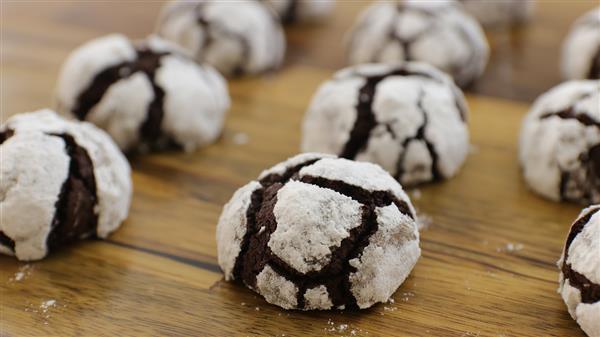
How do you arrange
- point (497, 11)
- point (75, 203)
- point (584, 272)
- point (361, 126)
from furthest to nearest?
point (497, 11) < point (361, 126) < point (75, 203) < point (584, 272)

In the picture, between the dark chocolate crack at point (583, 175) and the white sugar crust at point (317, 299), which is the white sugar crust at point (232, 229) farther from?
the dark chocolate crack at point (583, 175)

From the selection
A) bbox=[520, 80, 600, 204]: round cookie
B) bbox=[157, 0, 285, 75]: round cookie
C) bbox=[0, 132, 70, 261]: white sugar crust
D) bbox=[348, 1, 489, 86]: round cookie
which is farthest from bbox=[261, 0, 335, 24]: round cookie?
bbox=[0, 132, 70, 261]: white sugar crust

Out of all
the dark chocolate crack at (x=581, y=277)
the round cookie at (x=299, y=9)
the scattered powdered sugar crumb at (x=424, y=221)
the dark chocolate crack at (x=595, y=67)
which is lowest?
the scattered powdered sugar crumb at (x=424, y=221)

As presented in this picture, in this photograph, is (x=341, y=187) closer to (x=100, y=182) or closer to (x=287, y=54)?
(x=100, y=182)

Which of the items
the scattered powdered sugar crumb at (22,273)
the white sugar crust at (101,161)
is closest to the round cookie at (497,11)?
the white sugar crust at (101,161)

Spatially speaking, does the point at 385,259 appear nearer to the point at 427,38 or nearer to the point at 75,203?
the point at 75,203

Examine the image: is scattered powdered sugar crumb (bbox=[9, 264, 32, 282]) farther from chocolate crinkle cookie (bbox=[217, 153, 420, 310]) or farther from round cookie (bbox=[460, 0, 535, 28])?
round cookie (bbox=[460, 0, 535, 28])

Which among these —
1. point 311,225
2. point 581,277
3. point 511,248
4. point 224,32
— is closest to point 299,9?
point 224,32
